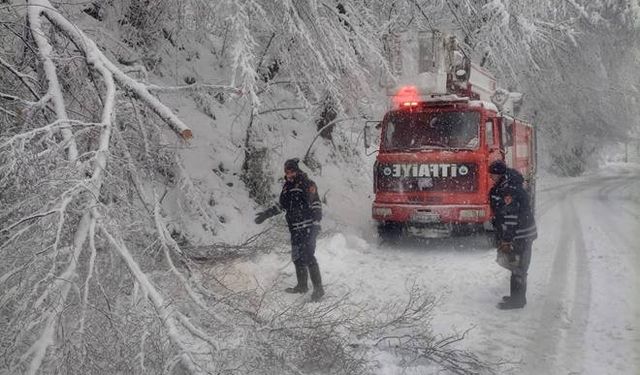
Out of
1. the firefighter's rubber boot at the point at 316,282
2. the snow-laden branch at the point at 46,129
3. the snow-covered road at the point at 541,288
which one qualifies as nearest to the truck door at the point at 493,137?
the snow-covered road at the point at 541,288

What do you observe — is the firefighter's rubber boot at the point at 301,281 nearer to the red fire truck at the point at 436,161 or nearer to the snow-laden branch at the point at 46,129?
Result: the red fire truck at the point at 436,161

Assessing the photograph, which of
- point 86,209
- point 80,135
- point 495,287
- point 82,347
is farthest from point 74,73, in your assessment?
point 495,287

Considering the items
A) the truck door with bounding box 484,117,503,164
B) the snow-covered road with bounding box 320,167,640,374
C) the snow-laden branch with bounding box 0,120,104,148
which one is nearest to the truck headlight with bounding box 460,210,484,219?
the snow-covered road with bounding box 320,167,640,374

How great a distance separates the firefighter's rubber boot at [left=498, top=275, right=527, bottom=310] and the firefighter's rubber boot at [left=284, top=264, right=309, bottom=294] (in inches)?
90.7

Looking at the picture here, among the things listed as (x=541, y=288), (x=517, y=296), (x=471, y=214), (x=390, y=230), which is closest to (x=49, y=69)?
(x=517, y=296)

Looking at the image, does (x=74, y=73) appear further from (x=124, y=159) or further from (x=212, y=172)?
(x=212, y=172)

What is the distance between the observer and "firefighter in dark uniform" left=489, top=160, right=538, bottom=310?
648 centimetres

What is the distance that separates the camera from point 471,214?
9203 millimetres

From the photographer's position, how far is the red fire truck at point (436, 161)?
9297 mm

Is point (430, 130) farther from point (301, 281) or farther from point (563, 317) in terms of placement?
point (563, 317)

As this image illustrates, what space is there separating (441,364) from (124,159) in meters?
2.90

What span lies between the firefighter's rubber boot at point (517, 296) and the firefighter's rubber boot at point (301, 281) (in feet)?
7.56

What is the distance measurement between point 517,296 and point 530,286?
1.05m

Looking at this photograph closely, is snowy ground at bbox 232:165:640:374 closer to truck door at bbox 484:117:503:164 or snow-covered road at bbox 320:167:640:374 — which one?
snow-covered road at bbox 320:167:640:374
